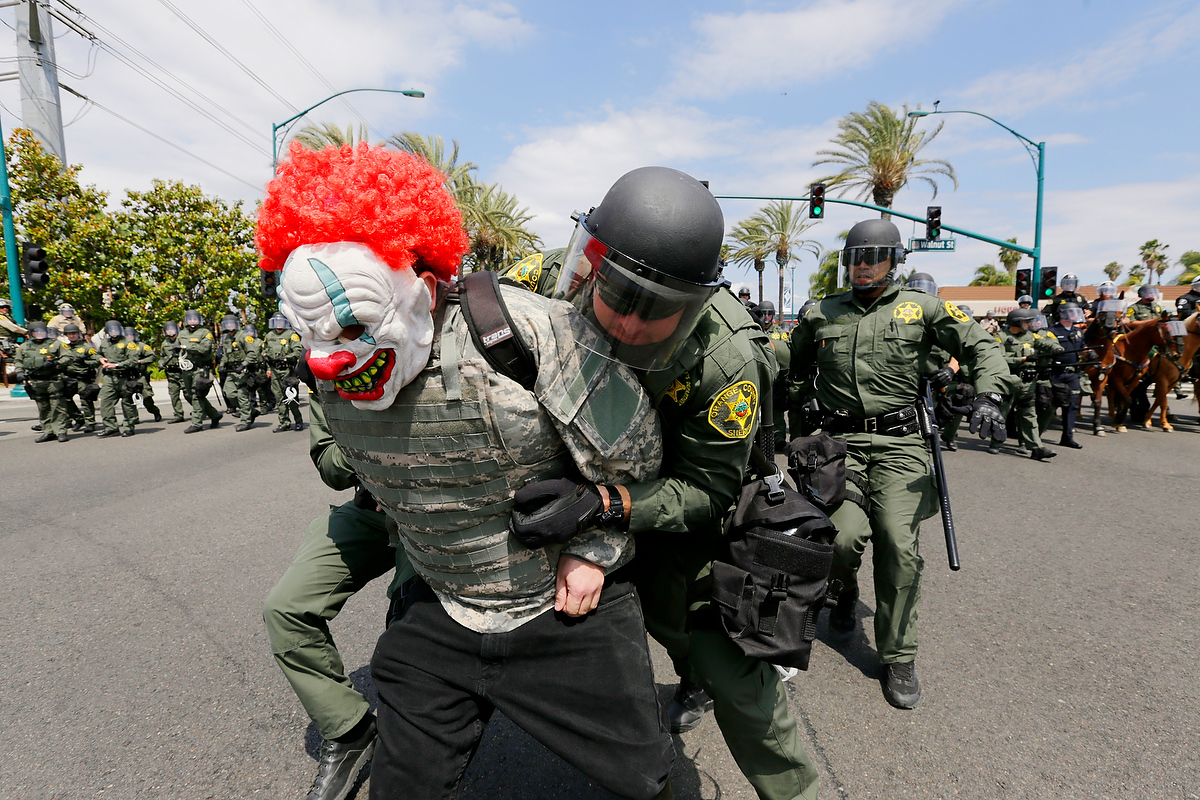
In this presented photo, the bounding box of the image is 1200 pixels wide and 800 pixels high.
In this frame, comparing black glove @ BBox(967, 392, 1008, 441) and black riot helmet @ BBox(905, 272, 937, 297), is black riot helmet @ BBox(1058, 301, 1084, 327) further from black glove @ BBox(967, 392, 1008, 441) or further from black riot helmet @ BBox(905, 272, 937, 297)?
black glove @ BBox(967, 392, 1008, 441)

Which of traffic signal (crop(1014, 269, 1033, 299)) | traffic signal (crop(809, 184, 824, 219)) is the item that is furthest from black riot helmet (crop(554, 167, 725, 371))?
traffic signal (crop(1014, 269, 1033, 299))

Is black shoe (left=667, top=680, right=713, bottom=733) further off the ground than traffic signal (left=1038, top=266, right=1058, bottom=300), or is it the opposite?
traffic signal (left=1038, top=266, right=1058, bottom=300)

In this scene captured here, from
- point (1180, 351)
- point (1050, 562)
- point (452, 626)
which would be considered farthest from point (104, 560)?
point (1180, 351)

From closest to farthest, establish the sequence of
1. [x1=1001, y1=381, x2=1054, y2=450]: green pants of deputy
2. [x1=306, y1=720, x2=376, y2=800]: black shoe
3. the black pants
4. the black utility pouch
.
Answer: the black pants, [x1=306, y1=720, x2=376, y2=800]: black shoe, the black utility pouch, [x1=1001, y1=381, x2=1054, y2=450]: green pants of deputy

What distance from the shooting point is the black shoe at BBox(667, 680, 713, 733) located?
8.59ft

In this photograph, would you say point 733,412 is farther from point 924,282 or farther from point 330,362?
point 924,282

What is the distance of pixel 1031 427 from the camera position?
838 centimetres

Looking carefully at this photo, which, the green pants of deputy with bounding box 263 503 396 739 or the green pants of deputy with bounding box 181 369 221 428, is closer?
the green pants of deputy with bounding box 263 503 396 739

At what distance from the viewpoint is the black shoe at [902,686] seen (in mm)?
2768

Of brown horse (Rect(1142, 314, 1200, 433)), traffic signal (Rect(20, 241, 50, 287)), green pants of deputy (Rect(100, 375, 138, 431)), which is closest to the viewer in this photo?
brown horse (Rect(1142, 314, 1200, 433))

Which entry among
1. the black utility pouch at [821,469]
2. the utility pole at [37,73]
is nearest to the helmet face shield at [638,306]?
the black utility pouch at [821,469]

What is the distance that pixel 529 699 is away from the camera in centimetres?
150

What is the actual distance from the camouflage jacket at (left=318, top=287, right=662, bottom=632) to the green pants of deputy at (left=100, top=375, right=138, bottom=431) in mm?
11347

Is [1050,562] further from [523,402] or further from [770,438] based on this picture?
[523,402]
